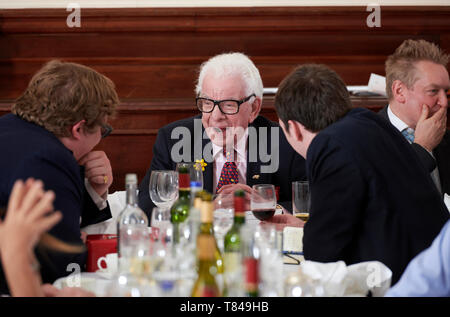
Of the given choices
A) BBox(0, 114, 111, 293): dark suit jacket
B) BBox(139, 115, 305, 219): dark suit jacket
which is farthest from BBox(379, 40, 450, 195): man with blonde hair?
BBox(0, 114, 111, 293): dark suit jacket

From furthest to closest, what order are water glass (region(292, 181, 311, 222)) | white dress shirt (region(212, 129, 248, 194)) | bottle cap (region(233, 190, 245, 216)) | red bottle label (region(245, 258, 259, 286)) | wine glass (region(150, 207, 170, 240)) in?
white dress shirt (region(212, 129, 248, 194)), water glass (region(292, 181, 311, 222)), wine glass (region(150, 207, 170, 240)), bottle cap (region(233, 190, 245, 216)), red bottle label (region(245, 258, 259, 286))

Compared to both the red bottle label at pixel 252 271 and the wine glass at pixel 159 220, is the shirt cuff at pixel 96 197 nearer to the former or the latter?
the wine glass at pixel 159 220

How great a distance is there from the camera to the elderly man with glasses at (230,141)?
2637 mm

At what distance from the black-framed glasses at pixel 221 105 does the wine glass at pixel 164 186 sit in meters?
0.66

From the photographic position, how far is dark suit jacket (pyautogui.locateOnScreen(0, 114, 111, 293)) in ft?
5.16

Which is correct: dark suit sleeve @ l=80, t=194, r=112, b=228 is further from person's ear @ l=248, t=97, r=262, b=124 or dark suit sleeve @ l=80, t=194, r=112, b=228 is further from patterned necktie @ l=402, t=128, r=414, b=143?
patterned necktie @ l=402, t=128, r=414, b=143

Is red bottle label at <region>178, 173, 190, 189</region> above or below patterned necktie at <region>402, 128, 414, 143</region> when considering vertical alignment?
below

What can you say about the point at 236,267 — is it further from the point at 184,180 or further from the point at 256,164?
the point at 256,164

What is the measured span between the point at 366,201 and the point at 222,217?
1.40ft

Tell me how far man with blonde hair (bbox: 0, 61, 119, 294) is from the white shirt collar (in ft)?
5.99

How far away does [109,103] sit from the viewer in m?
1.91

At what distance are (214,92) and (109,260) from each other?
1.28m

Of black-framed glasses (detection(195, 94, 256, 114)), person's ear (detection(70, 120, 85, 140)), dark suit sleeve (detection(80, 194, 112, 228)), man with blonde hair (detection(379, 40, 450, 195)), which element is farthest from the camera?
man with blonde hair (detection(379, 40, 450, 195))
